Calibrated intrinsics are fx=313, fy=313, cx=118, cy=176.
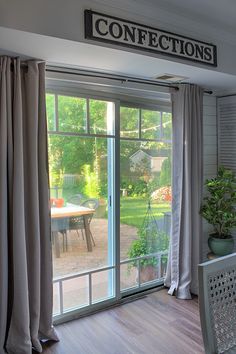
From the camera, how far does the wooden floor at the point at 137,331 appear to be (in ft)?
7.87

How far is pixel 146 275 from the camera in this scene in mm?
3412

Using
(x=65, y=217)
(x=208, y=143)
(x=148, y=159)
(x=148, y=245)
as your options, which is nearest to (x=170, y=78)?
(x=148, y=159)

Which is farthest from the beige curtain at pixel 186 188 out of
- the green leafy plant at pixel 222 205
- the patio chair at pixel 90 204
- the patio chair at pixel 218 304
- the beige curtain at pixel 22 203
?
the patio chair at pixel 218 304

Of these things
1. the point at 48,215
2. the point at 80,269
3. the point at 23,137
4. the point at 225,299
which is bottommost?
the point at 80,269

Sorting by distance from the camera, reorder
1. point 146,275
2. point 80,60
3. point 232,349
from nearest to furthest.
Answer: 1. point 232,349
2. point 80,60
3. point 146,275

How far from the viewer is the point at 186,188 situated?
3.20 metres

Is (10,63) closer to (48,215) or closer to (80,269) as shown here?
(48,215)

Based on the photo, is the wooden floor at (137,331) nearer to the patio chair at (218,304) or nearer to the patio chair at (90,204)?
the patio chair at (90,204)

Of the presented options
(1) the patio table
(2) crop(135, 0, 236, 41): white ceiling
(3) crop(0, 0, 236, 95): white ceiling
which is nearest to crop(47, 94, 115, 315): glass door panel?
(1) the patio table

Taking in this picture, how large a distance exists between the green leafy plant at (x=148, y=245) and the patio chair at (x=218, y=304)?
193 cm

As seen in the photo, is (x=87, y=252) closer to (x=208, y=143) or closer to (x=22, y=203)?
(x=22, y=203)

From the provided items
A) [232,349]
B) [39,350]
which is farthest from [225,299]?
[39,350]

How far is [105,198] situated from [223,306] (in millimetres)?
1830

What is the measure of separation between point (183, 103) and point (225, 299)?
2.23m
